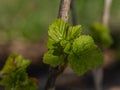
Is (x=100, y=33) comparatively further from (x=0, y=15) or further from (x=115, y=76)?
(x=0, y=15)

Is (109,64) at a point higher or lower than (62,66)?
higher

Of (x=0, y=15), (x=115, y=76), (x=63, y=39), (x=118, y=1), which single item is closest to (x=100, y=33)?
(x=63, y=39)

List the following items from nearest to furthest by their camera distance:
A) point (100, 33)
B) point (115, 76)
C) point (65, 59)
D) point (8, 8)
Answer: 1. point (65, 59)
2. point (100, 33)
3. point (115, 76)
4. point (8, 8)

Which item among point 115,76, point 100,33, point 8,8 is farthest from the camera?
point 8,8

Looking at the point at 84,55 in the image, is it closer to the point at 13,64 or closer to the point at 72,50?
the point at 72,50

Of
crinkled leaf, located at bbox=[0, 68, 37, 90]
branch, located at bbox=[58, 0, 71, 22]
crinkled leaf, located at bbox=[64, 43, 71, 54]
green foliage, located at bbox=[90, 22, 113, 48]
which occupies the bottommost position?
crinkled leaf, located at bbox=[0, 68, 37, 90]

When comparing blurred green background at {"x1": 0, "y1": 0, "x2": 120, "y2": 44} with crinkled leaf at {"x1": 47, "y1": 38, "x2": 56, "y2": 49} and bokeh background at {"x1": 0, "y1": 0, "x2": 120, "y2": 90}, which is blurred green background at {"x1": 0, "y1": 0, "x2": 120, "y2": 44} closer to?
bokeh background at {"x1": 0, "y1": 0, "x2": 120, "y2": 90}

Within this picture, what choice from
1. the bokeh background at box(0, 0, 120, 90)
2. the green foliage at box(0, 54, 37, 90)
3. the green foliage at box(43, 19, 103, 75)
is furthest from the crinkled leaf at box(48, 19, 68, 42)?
the bokeh background at box(0, 0, 120, 90)

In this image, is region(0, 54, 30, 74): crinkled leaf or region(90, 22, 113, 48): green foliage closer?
region(0, 54, 30, 74): crinkled leaf
